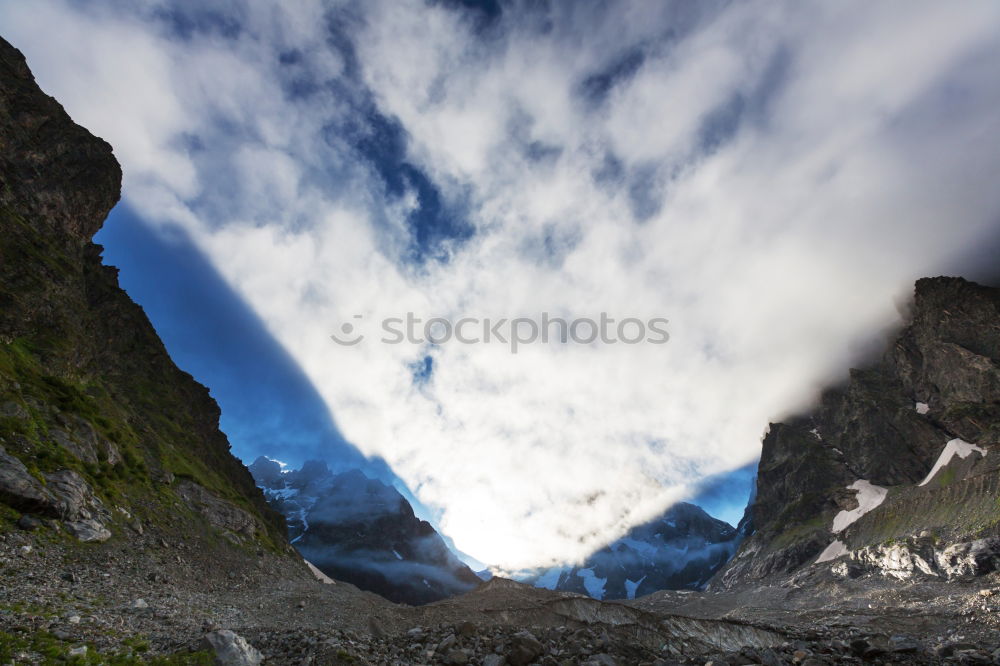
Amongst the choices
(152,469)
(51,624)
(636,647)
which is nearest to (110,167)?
(152,469)

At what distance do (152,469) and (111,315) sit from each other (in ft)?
225

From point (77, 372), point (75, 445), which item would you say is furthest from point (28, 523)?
point (77, 372)

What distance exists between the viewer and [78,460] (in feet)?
148

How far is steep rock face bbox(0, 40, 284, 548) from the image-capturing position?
40281 mm

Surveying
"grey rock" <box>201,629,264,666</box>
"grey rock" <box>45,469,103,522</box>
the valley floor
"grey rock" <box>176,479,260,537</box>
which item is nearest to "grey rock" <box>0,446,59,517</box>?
"grey rock" <box>45,469,103,522</box>

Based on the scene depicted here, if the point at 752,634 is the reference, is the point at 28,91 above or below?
above

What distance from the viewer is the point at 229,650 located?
1578cm

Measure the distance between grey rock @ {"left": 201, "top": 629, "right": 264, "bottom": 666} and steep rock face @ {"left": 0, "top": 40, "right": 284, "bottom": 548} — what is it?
25.9m

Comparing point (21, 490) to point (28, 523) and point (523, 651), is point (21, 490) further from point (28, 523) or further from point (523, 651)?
point (523, 651)

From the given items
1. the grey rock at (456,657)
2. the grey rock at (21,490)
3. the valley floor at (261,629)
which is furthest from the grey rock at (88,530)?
the grey rock at (456,657)

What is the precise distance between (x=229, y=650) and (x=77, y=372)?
259ft

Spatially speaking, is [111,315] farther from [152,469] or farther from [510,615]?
[510,615]

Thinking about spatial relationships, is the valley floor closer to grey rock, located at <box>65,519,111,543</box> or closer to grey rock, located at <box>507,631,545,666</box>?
grey rock, located at <box>507,631,545,666</box>

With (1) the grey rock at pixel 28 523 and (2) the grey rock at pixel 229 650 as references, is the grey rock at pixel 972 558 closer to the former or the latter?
(2) the grey rock at pixel 229 650
